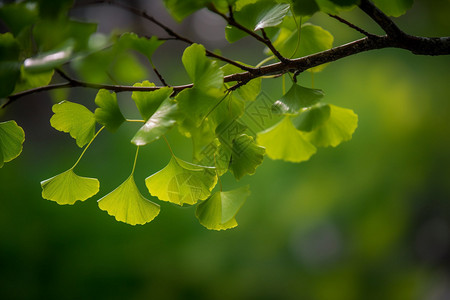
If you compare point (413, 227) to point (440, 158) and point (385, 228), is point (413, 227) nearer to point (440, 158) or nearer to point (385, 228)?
point (385, 228)

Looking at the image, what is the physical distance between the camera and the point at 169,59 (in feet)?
7.20

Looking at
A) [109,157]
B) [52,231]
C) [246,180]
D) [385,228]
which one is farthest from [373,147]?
[52,231]

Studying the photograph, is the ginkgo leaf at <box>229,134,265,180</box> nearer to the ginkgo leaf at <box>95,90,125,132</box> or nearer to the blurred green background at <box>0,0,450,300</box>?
the ginkgo leaf at <box>95,90,125,132</box>

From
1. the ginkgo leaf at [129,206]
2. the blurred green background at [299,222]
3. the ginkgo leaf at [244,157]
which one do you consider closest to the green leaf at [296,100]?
the ginkgo leaf at [244,157]

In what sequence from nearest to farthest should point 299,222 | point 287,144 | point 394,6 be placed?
point 394,6 < point 287,144 < point 299,222

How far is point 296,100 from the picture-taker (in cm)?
30

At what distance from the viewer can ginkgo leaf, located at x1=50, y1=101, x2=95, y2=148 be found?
318 mm

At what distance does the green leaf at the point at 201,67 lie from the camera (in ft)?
0.88

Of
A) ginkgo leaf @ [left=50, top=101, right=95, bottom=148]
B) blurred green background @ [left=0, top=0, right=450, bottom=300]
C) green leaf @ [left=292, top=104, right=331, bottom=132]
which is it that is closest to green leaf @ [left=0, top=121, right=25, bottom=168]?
ginkgo leaf @ [left=50, top=101, right=95, bottom=148]

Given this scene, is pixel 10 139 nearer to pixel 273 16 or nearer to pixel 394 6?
pixel 273 16

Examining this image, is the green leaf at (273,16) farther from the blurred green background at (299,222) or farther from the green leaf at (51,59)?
the blurred green background at (299,222)

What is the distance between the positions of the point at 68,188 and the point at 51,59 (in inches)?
6.2

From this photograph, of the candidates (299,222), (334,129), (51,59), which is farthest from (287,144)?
(299,222)

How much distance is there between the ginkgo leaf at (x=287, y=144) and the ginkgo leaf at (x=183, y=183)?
14 centimetres
